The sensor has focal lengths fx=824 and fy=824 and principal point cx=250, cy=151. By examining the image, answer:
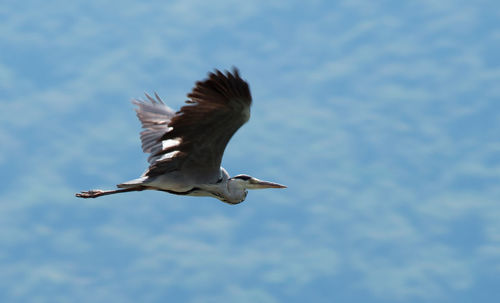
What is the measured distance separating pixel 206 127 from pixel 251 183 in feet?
6.06

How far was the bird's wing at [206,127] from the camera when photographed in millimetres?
9758

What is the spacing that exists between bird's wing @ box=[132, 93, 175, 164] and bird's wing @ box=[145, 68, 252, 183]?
0.75 metres

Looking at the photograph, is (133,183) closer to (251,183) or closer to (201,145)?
(201,145)

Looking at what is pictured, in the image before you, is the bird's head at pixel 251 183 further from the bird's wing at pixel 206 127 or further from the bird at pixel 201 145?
the bird's wing at pixel 206 127

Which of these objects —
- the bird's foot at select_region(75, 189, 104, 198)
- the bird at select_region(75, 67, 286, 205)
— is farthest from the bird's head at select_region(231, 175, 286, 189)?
A: the bird's foot at select_region(75, 189, 104, 198)

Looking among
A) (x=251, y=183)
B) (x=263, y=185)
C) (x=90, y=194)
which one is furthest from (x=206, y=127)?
(x=90, y=194)

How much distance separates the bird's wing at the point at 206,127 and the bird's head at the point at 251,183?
0.53 meters

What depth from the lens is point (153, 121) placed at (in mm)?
13234

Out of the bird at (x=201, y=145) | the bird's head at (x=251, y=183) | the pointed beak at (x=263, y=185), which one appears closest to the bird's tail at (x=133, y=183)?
the bird at (x=201, y=145)

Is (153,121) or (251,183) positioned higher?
(153,121)

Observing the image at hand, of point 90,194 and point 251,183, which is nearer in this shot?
point 251,183

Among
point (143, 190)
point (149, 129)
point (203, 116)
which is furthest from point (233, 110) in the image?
point (149, 129)

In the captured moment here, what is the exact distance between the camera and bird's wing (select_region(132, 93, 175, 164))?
40.7 feet

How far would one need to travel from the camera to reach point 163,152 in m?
10.9
